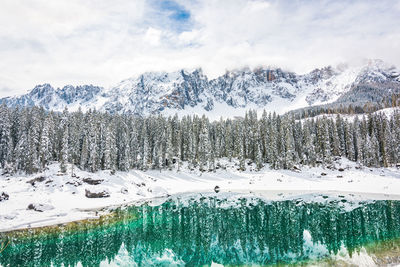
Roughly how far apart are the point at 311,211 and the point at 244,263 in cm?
2094

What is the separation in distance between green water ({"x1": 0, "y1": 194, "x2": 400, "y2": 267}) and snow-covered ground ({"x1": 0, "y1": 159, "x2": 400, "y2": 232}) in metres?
7.77

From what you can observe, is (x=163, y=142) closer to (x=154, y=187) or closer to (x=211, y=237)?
(x=154, y=187)

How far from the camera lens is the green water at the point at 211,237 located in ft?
64.2

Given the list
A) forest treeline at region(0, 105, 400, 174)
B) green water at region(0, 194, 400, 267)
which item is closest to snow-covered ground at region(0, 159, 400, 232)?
forest treeline at region(0, 105, 400, 174)

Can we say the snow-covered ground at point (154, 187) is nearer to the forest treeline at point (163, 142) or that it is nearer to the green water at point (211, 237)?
the forest treeline at point (163, 142)

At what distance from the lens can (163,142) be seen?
83812mm

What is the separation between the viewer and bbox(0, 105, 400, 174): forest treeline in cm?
6477

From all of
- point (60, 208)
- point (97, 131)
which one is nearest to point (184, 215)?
point (60, 208)

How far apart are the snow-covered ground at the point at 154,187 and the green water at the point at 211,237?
777cm

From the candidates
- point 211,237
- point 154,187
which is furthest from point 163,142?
point 211,237

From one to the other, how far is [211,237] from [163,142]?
6127cm

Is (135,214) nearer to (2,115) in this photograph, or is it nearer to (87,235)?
(87,235)

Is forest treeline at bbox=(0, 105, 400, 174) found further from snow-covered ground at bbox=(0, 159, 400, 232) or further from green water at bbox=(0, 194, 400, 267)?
green water at bbox=(0, 194, 400, 267)

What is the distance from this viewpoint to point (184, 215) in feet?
114
